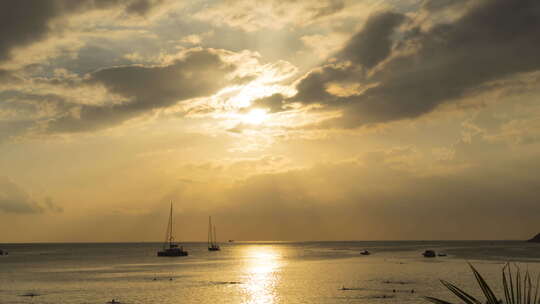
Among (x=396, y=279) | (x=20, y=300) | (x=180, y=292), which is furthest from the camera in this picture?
(x=396, y=279)

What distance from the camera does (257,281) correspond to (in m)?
109

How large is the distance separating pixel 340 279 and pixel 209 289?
30.5 m

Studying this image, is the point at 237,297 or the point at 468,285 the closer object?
the point at 237,297

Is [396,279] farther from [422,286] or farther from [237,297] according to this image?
[237,297]

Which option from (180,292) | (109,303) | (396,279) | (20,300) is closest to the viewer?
(109,303)

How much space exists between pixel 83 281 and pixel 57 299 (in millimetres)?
30738

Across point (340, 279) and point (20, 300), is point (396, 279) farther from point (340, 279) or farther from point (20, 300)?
point (20, 300)

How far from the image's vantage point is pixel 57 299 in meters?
78.5

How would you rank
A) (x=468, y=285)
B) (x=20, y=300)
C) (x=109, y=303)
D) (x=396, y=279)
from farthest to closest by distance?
(x=396, y=279) → (x=468, y=285) → (x=20, y=300) → (x=109, y=303)

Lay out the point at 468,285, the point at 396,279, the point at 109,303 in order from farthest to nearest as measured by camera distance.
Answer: the point at 396,279
the point at 468,285
the point at 109,303

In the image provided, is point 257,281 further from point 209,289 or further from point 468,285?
point 468,285

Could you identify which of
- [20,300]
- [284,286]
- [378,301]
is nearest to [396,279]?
[284,286]

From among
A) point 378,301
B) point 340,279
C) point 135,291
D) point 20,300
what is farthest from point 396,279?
point 20,300

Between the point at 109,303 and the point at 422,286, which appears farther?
the point at 422,286
